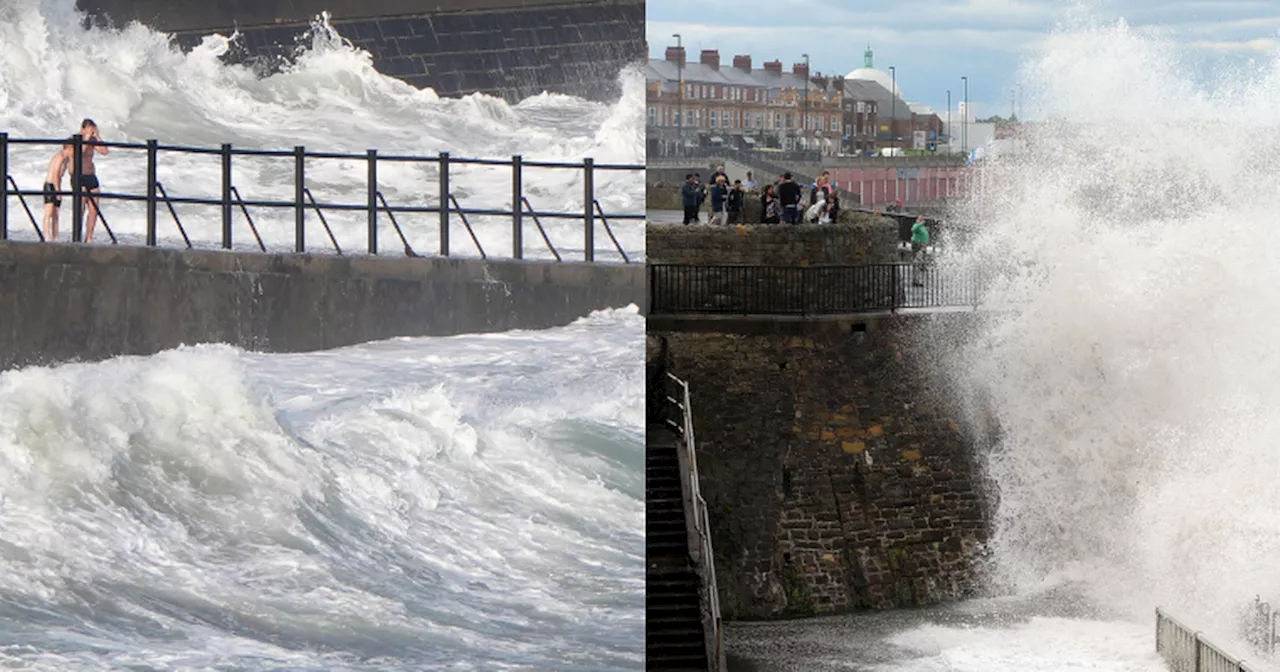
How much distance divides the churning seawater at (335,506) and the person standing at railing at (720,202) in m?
3.36

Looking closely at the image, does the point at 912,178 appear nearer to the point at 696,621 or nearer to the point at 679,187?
the point at 679,187

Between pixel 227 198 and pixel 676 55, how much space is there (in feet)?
6.94

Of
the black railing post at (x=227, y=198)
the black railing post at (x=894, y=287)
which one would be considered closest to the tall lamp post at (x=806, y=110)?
the black railing post at (x=894, y=287)

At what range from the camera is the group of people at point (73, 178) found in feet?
18.5

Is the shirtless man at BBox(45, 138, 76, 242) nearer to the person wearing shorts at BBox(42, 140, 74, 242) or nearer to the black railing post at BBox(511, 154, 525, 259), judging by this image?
the person wearing shorts at BBox(42, 140, 74, 242)

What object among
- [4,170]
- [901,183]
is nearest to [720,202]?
[901,183]

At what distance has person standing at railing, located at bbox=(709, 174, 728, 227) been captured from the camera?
9.18 m

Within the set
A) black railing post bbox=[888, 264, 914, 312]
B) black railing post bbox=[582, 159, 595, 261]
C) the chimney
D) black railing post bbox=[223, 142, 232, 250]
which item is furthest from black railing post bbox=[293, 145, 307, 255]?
black railing post bbox=[888, 264, 914, 312]

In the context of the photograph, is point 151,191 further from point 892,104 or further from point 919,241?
point 919,241

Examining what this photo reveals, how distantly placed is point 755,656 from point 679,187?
186 cm

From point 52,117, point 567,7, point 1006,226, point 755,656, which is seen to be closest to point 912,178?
point 1006,226

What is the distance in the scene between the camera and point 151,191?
18.5ft

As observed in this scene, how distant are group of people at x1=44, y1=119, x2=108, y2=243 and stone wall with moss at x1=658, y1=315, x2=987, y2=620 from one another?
459 centimetres

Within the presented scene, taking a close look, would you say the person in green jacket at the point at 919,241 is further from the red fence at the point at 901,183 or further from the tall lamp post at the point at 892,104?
the tall lamp post at the point at 892,104
